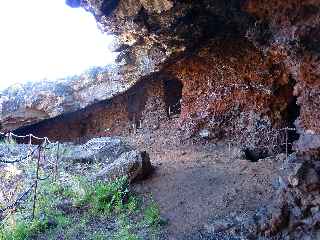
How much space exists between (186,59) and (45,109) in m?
3.81

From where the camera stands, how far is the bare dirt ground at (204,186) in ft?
18.8

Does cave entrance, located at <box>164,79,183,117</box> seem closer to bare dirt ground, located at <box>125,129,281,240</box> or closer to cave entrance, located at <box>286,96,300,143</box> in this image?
bare dirt ground, located at <box>125,129,281,240</box>

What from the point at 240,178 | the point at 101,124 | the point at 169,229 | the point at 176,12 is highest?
the point at 176,12

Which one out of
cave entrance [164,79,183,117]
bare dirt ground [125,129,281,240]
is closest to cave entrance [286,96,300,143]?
bare dirt ground [125,129,281,240]

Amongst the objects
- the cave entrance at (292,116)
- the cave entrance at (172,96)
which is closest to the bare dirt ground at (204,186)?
the cave entrance at (292,116)

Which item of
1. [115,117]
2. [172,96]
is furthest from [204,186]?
[115,117]

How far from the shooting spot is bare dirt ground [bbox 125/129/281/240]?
18.8 ft

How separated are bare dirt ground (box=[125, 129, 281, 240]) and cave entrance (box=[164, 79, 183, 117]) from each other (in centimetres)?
255

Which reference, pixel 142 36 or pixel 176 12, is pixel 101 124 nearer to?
pixel 142 36

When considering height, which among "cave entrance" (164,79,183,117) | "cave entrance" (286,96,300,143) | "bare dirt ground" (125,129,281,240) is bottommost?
"bare dirt ground" (125,129,281,240)

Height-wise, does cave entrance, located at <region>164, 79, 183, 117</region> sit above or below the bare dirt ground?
above

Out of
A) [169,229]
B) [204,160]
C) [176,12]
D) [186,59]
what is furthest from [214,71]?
[169,229]

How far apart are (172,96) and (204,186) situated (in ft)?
16.3

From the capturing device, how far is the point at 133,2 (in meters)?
6.66
